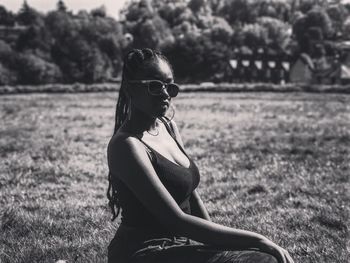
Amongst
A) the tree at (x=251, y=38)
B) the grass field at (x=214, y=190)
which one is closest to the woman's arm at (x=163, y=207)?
the grass field at (x=214, y=190)

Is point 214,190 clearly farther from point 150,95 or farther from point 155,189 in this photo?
point 155,189

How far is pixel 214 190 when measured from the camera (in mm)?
8156

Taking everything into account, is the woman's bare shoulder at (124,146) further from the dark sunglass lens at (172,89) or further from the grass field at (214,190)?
the grass field at (214,190)

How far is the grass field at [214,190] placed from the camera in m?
5.39

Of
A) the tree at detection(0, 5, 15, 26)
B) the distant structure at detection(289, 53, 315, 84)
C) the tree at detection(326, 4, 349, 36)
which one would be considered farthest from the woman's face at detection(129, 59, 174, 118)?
the tree at detection(326, 4, 349, 36)

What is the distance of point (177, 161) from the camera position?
3.36 m

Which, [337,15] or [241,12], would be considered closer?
[337,15]

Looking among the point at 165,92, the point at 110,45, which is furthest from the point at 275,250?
the point at 110,45

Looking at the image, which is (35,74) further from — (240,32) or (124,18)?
(124,18)

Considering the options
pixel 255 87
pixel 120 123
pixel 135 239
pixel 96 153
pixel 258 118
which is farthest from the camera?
pixel 255 87

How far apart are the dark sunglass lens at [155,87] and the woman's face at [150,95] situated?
22 millimetres

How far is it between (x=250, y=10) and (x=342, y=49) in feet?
198

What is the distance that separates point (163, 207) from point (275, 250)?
0.63m

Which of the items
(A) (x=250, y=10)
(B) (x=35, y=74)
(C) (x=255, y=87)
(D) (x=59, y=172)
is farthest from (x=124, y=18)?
(D) (x=59, y=172)
